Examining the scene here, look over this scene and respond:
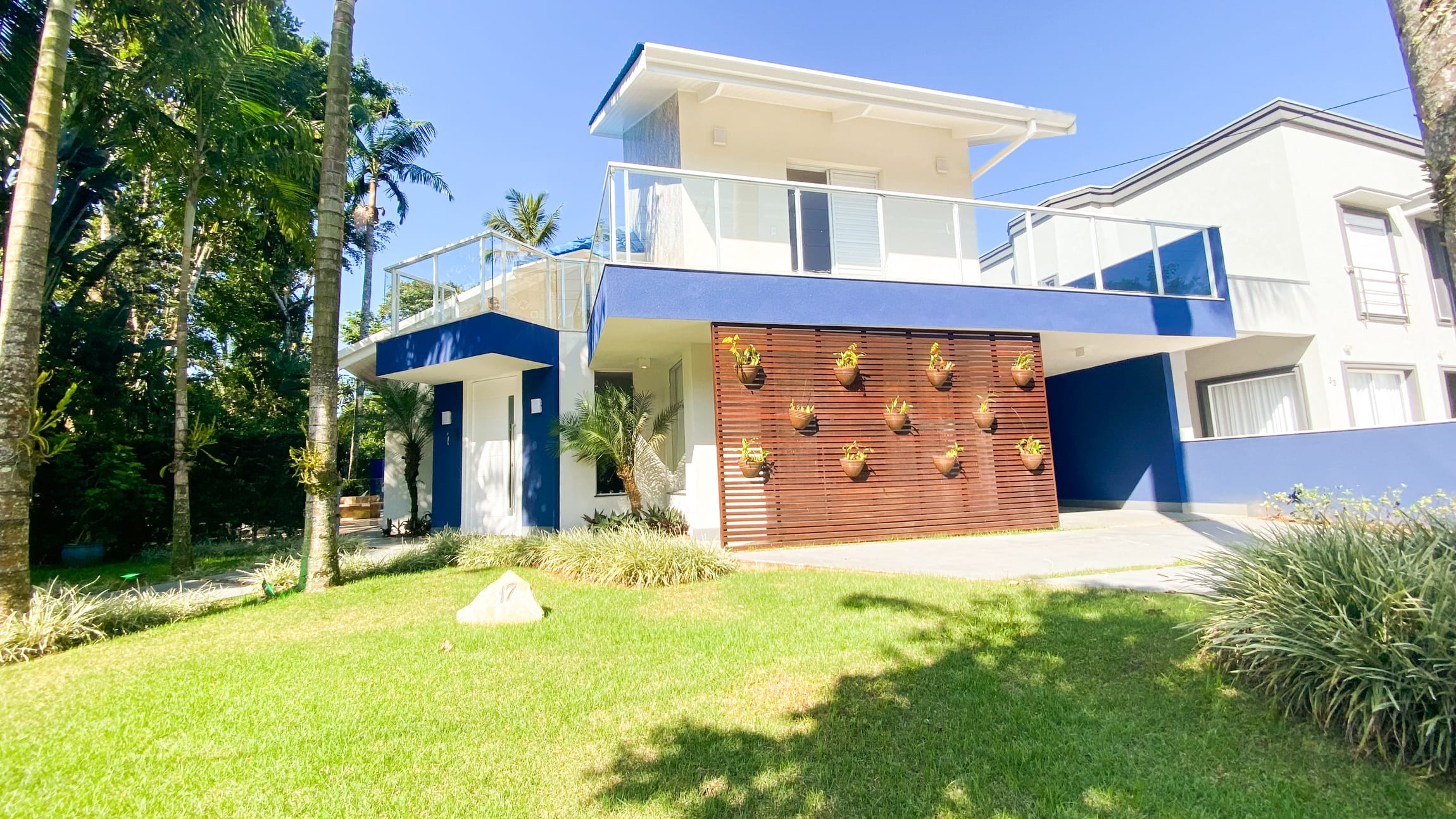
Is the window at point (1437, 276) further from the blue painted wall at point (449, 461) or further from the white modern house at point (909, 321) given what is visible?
the blue painted wall at point (449, 461)

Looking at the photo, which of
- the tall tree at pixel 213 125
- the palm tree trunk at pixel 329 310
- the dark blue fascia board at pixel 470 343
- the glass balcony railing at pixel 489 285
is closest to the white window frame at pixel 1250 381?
the glass balcony railing at pixel 489 285

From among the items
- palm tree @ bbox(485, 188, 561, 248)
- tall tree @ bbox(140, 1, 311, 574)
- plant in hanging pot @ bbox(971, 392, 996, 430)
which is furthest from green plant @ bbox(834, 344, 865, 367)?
palm tree @ bbox(485, 188, 561, 248)

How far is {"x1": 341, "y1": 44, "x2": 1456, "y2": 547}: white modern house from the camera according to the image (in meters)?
8.48

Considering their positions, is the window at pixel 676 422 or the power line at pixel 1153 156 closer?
the window at pixel 676 422

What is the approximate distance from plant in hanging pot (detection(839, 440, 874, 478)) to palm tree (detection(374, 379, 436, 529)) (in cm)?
882

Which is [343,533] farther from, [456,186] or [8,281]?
[456,186]

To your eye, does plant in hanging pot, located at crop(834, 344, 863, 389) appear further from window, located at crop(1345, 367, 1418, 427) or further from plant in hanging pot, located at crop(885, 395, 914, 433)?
window, located at crop(1345, 367, 1418, 427)

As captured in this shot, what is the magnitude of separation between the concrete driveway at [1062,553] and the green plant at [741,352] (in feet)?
7.98

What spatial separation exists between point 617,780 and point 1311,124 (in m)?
16.8

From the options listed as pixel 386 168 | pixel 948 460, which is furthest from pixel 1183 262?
pixel 386 168

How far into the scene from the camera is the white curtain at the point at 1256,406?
11.6m

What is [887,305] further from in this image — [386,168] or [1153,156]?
[386,168]

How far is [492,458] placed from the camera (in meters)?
12.0

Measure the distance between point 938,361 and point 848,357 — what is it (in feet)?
4.71
